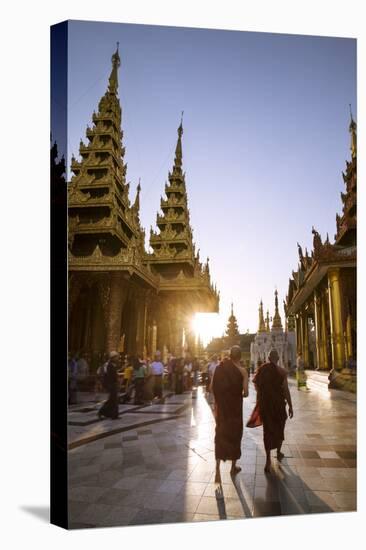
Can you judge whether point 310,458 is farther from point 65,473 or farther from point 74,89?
point 74,89

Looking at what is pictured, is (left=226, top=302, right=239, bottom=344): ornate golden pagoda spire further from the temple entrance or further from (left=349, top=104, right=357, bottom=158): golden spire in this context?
(left=349, top=104, right=357, bottom=158): golden spire

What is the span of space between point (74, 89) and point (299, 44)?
117 inches

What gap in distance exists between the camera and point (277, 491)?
4.37m

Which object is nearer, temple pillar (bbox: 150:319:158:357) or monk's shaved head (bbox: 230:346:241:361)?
monk's shaved head (bbox: 230:346:241:361)

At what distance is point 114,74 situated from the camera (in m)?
5.02

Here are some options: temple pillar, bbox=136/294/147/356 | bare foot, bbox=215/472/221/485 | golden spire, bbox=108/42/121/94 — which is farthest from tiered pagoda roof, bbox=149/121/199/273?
bare foot, bbox=215/472/221/485

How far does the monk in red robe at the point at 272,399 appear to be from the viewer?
4807 millimetres

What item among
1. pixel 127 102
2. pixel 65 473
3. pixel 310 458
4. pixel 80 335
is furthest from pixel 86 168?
pixel 310 458

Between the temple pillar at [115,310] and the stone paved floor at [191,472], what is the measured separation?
1.09m

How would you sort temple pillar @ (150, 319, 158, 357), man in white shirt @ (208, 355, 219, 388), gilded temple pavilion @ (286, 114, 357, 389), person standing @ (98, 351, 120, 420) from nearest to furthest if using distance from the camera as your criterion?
person standing @ (98, 351, 120, 420), gilded temple pavilion @ (286, 114, 357, 389), temple pillar @ (150, 319, 158, 357), man in white shirt @ (208, 355, 219, 388)

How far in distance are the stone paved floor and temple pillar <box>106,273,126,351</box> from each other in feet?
3.57

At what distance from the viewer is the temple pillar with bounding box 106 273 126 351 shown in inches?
242

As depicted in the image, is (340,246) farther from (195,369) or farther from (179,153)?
(195,369)

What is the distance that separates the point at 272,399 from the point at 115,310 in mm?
3257
